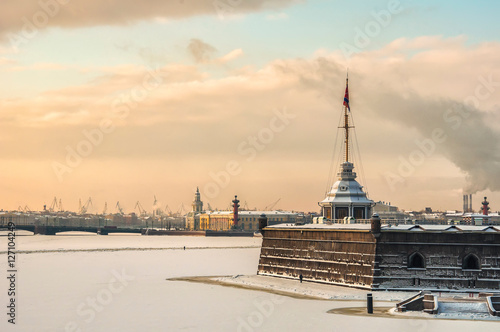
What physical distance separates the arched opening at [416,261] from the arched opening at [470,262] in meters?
2.63

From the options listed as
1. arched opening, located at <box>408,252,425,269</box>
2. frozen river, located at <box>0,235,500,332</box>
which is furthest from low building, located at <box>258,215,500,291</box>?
frozen river, located at <box>0,235,500,332</box>

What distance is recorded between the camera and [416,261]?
5000 cm

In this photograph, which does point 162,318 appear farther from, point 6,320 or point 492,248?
point 492,248

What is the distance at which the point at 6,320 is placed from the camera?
4309 cm

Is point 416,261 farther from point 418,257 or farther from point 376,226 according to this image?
point 376,226

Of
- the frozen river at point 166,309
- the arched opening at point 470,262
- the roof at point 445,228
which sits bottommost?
the frozen river at point 166,309

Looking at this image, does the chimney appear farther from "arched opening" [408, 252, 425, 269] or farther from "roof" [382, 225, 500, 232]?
"arched opening" [408, 252, 425, 269]

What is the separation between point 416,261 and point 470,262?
334cm

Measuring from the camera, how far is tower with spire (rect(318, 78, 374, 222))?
61.8 m

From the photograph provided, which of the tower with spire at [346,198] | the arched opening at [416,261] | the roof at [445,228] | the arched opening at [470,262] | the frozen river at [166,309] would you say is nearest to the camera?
the frozen river at [166,309]

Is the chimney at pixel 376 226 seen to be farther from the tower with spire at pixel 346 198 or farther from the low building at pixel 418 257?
the tower with spire at pixel 346 198

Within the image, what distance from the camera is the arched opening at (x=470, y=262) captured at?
4889 cm

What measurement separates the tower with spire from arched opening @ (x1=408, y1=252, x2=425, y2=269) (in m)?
12.1

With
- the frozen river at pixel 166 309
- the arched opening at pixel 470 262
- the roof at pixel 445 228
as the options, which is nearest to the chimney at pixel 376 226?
the roof at pixel 445 228
